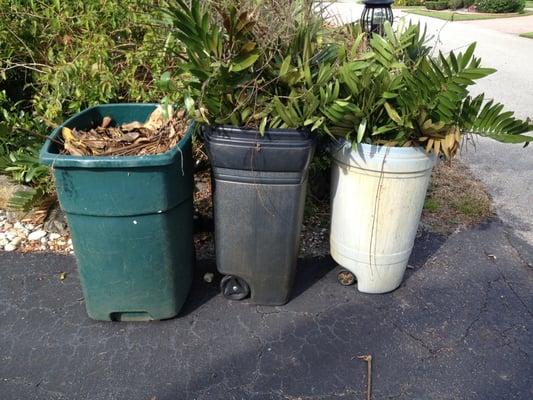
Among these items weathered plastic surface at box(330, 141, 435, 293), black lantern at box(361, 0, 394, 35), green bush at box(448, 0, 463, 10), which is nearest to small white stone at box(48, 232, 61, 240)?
weathered plastic surface at box(330, 141, 435, 293)

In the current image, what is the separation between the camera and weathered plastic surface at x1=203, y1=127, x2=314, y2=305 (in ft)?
7.55

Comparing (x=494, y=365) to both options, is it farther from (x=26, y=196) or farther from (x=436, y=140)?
(x=26, y=196)

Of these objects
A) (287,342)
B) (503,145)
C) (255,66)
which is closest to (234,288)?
(287,342)

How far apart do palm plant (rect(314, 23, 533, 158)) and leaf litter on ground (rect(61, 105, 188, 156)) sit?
0.87m

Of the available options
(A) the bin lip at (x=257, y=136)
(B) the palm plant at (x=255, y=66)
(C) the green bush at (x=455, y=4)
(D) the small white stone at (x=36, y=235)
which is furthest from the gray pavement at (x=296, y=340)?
(C) the green bush at (x=455, y=4)

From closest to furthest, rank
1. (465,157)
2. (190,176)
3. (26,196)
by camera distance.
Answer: (190,176) → (26,196) → (465,157)

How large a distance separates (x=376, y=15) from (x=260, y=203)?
5.62 ft

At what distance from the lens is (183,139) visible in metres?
2.37

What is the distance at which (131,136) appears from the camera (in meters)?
2.53

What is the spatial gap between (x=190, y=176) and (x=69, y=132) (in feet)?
2.25

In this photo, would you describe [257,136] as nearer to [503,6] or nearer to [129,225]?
[129,225]

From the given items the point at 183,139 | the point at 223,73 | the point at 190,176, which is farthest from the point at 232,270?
the point at 223,73

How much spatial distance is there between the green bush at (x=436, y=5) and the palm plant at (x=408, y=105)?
2335 cm

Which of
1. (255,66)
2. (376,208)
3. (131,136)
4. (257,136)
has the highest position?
(255,66)
